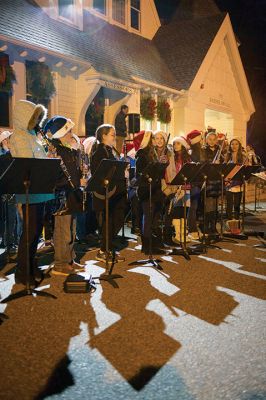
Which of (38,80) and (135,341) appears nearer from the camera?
(135,341)

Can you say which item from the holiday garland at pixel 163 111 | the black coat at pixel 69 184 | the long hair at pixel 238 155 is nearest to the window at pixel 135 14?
the holiday garland at pixel 163 111

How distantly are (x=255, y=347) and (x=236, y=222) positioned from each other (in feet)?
18.9

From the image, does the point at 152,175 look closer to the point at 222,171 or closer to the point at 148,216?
the point at 148,216

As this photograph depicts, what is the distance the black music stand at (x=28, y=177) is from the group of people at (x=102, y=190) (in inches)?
13.2

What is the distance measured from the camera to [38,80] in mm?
11227

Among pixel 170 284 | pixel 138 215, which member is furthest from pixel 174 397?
pixel 138 215

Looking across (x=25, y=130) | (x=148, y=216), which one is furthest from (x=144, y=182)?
(x=25, y=130)

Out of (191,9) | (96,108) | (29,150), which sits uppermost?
(191,9)

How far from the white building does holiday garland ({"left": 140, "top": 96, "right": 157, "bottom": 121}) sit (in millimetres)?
281

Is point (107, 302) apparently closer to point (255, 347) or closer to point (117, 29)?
point (255, 347)

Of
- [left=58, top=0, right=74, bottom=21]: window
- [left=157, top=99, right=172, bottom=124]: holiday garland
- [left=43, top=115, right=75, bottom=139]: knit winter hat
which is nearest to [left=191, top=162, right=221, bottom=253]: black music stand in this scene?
[left=43, top=115, right=75, bottom=139]: knit winter hat

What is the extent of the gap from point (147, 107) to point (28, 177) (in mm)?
11657

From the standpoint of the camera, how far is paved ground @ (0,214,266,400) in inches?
114

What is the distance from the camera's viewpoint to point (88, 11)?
566 inches
